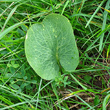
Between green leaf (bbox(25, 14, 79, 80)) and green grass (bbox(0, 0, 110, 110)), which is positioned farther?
green grass (bbox(0, 0, 110, 110))

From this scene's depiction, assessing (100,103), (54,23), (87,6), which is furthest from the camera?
(87,6)

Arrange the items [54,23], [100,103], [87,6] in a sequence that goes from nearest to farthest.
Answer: [54,23] → [100,103] → [87,6]

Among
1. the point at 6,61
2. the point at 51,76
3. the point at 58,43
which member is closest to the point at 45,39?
the point at 58,43

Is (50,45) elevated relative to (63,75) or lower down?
elevated

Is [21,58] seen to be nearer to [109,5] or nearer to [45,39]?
[45,39]

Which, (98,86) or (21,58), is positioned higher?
(21,58)

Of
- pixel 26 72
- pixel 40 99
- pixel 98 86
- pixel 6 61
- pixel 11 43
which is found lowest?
pixel 98 86

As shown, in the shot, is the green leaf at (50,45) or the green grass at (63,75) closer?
the green leaf at (50,45)

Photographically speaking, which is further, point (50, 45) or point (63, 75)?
point (63, 75)
